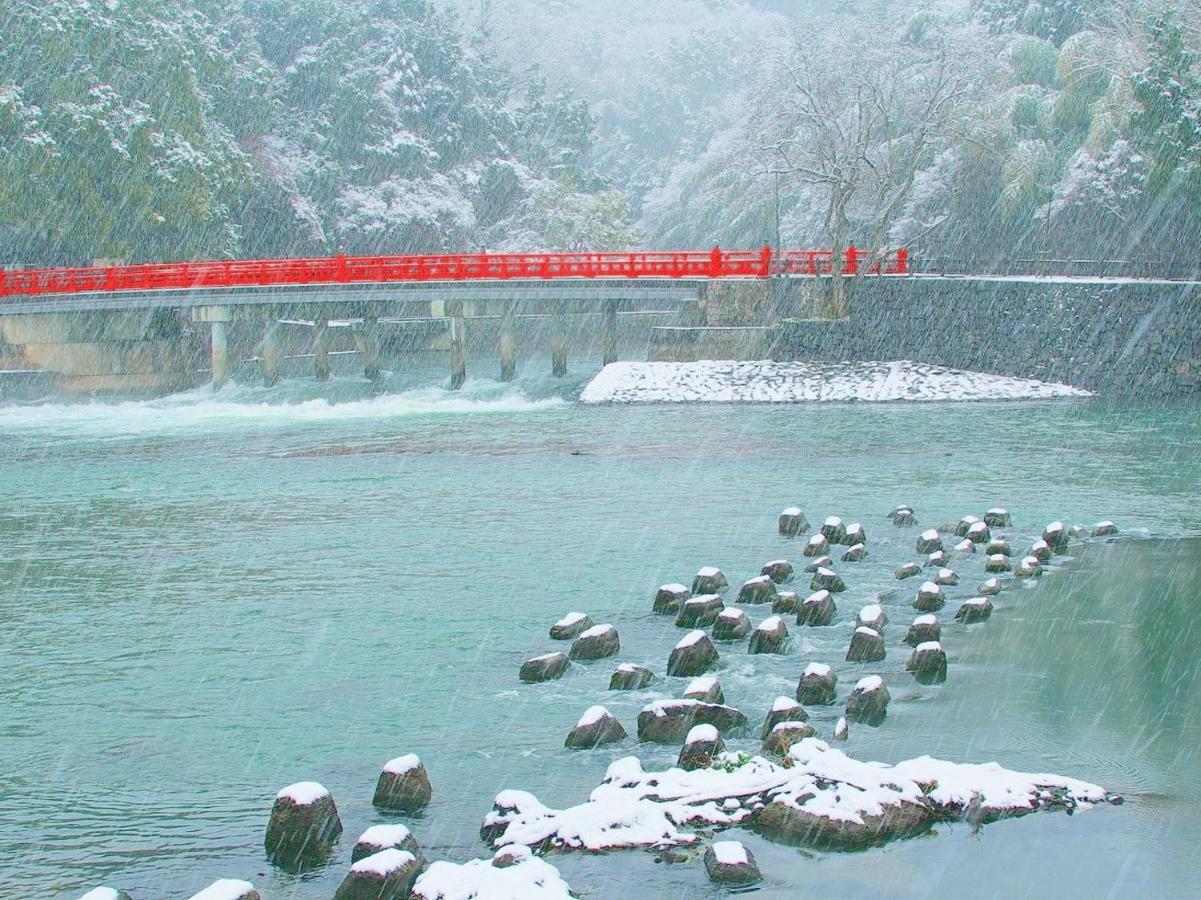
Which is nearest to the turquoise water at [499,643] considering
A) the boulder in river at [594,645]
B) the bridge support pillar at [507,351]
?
the boulder in river at [594,645]

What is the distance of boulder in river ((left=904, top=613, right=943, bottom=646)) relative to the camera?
39.2ft

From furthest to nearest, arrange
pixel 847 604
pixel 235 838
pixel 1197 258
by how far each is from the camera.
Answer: pixel 1197 258
pixel 847 604
pixel 235 838

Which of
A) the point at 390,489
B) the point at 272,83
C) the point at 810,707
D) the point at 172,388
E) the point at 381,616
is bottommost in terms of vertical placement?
the point at 172,388

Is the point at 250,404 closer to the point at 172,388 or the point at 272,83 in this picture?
the point at 172,388

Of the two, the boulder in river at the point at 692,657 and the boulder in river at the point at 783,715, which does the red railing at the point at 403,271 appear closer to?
the boulder in river at the point at 692,657

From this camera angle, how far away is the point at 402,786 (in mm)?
8641

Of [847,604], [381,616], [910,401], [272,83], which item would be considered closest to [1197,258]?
[910,401]

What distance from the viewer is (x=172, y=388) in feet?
151

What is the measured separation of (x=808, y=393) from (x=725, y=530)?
62.2 ft

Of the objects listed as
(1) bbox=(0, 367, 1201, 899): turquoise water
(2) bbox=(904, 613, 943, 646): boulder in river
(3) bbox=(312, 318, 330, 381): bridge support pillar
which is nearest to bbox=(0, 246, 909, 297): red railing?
(3) bbox=(312, 318, 330, 381): bridge support pillar

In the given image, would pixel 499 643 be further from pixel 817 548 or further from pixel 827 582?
pixel 817 548

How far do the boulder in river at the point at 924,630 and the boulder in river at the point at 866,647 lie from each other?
0.45 meters

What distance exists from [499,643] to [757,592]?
2801mm

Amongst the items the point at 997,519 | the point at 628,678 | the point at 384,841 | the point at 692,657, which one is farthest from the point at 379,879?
the point at 997,519
